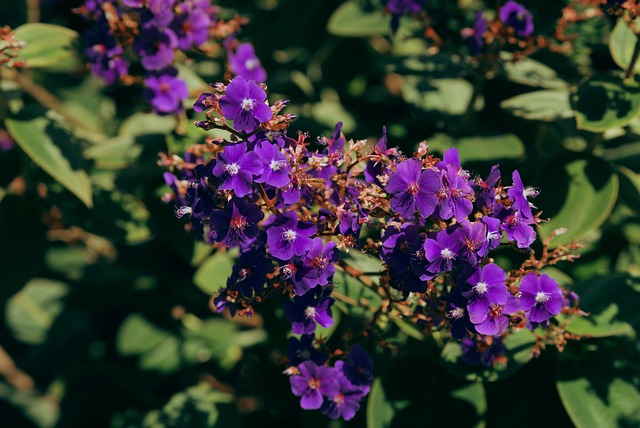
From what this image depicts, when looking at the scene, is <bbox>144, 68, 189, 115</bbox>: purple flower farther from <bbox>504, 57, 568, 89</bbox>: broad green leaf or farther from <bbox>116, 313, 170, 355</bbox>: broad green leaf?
<bbox>504, 57, 568, 89</bbox>: broad green leaf

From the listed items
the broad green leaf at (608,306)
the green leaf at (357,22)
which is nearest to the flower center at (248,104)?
the broad green leaf at (608,306)

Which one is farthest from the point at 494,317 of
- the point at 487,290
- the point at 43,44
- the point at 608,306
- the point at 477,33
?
the point at 43,44

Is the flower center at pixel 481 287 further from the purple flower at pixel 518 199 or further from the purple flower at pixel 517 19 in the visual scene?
the purple flower at pixel 517 19

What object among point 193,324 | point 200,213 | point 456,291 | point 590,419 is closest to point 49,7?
point 193,324

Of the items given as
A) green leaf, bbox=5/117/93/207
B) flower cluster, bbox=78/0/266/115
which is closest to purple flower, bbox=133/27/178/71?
flower cluster, bbox=78/0/266/115

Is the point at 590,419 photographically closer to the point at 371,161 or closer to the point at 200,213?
the point at 371,161

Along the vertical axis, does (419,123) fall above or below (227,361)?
above

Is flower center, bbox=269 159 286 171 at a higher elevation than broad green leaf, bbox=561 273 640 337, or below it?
higher
